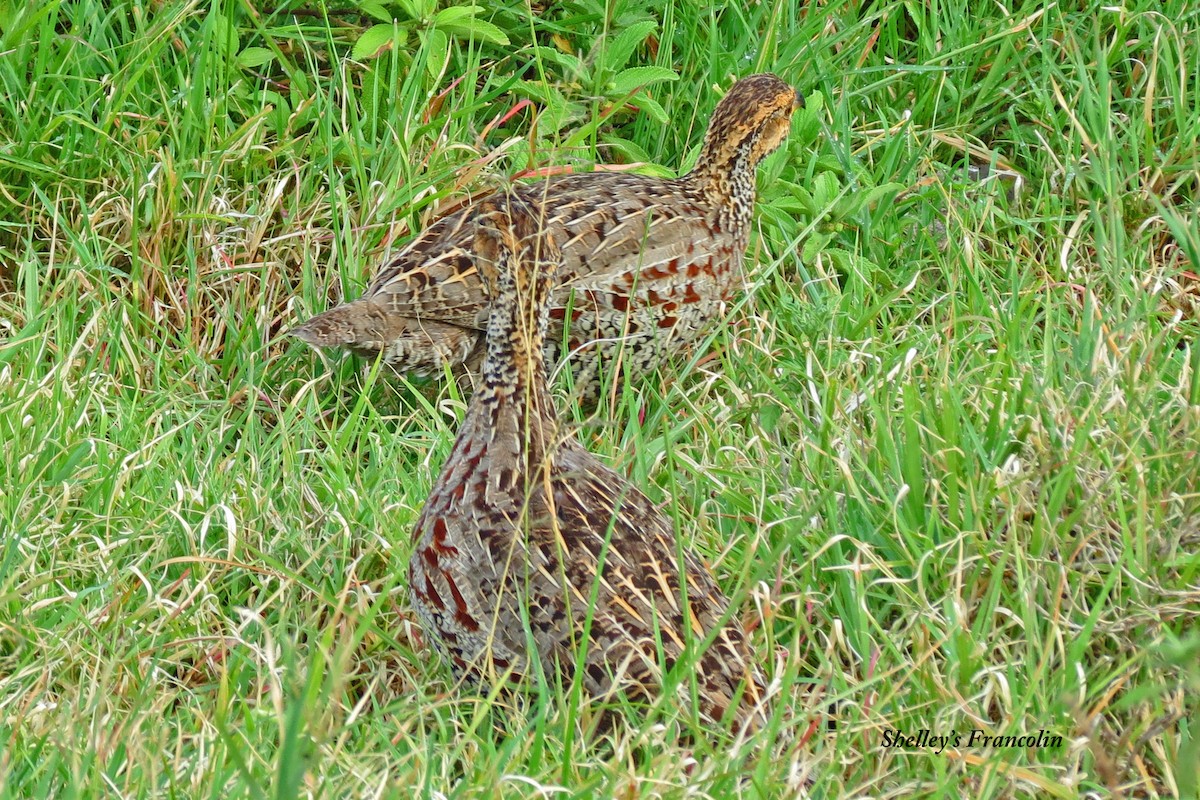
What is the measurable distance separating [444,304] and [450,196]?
2.03 ft

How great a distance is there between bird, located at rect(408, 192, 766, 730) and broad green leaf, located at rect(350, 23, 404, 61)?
1.59 m

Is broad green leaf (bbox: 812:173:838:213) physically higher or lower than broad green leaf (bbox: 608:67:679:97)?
lower

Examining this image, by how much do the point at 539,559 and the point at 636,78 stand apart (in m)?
2.36

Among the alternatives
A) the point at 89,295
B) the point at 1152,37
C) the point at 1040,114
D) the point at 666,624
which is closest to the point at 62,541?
the point at 89,295

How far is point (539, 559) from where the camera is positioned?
3184 mm

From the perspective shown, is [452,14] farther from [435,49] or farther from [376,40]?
[376,40]

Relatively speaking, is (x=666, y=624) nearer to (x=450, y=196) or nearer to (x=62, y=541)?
(x=62, y=541)

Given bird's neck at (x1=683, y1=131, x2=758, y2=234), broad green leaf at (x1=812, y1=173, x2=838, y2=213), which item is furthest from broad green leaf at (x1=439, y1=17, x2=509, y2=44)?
broad green leaf at (x1=812, y1=173, x2=838, y2=213)

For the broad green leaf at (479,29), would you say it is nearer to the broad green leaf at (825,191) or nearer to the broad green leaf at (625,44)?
the broad green leaf at (625,44)

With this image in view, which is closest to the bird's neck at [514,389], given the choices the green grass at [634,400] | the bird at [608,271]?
the green grass at [634,400]

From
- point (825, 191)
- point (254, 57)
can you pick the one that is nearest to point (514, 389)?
point (825, 191)

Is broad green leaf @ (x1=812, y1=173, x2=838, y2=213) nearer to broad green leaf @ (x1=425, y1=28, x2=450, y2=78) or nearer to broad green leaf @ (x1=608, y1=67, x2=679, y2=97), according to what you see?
broad green leaf @ (x1=608, y1=67, x2=679, y2=97)

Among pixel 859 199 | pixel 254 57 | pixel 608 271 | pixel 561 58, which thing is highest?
pixel 561 58

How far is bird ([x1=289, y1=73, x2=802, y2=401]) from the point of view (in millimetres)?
4559
